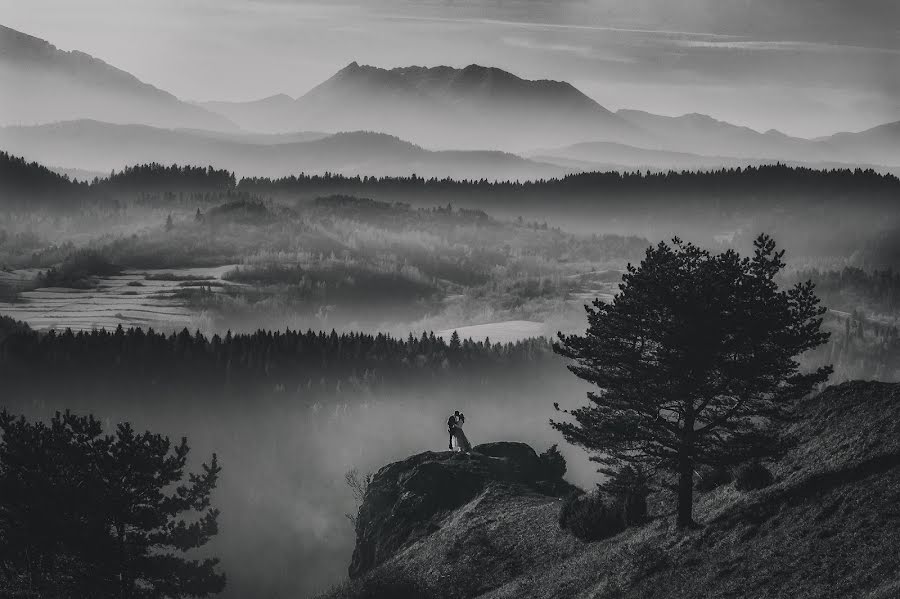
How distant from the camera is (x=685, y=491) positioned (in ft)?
141

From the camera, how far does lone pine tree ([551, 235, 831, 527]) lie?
1581 inches

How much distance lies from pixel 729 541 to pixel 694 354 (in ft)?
26.5

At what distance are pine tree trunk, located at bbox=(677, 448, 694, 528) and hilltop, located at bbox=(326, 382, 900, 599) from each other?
2.38 ft

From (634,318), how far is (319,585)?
8905 centimetres

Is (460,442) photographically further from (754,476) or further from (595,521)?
(754,476)

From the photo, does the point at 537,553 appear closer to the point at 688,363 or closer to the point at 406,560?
the point at 406,560

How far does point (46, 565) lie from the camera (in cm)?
5391

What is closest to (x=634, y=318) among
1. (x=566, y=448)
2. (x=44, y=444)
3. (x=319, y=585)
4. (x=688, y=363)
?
(x=688, y=363)

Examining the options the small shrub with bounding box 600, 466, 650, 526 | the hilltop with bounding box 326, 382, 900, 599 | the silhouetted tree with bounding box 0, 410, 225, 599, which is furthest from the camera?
the silhouetted tree with bounding box 0, 410, 225, 599

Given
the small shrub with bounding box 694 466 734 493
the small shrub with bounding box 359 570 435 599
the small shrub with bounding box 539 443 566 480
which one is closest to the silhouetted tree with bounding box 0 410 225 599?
the small shrub with bounding box 359 570 435 599

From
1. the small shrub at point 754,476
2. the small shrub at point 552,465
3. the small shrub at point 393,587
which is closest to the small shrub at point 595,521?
the small shrub at point 754,476

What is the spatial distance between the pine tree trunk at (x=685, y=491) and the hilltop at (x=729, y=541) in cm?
72

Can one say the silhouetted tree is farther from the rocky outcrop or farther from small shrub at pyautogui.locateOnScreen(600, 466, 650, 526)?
small shrub at pyautogui.locateOnScreen(600, 466, 650, 526)

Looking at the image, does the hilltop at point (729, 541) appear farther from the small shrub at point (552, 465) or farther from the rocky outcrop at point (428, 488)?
the small shrub at point (552, 465)
